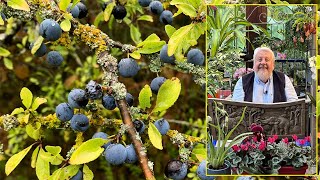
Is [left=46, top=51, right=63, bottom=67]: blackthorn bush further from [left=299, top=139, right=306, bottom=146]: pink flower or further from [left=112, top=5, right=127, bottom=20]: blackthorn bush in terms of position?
[left=299, top=139, right=306, bottom=146]: pink flower

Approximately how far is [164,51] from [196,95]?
132 centimetres

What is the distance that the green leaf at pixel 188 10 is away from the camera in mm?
921

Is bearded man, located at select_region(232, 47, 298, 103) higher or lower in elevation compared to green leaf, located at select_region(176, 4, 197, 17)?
lower

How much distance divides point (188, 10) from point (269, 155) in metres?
0.28

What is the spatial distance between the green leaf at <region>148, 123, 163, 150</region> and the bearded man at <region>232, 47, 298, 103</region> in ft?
0.48

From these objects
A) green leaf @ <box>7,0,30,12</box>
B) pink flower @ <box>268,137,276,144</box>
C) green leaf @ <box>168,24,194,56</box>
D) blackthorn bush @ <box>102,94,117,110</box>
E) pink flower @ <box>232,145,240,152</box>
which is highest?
green leaf @ <box>7,0,30,12</box>

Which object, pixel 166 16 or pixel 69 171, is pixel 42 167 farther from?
pixel 166 16

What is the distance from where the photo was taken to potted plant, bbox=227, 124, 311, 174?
0.94 metres

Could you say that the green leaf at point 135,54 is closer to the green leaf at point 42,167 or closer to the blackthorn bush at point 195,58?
the blackthorn bush at point 195,58

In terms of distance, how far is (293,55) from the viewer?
3.02 ft

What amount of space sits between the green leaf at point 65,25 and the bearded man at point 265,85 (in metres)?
0.30

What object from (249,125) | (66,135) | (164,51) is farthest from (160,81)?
(66,135)

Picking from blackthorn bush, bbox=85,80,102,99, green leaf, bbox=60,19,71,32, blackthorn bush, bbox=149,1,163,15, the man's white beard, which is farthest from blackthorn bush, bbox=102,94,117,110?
blackthorn bush, bbox=149,1,163,15

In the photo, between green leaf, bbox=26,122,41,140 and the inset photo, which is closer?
the inset photo
